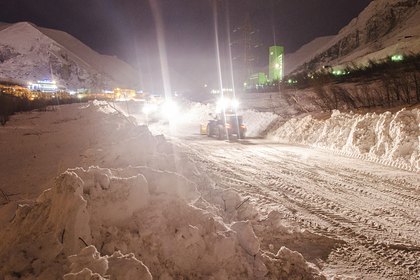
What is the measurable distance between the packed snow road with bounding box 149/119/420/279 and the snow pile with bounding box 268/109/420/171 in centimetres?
63

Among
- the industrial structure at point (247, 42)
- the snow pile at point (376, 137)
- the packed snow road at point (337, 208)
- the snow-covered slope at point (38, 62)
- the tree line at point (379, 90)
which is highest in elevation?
the snow-covered slope at point (38, 62)

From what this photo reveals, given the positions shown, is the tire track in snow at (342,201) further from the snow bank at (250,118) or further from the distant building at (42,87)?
the distant building at (42,87)

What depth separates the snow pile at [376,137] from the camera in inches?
277

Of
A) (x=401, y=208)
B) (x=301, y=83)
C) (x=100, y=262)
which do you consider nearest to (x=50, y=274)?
(x=100, y=262)

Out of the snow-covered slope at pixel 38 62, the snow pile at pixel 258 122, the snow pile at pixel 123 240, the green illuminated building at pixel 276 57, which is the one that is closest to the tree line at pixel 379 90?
the snow pile at pixel 258 122

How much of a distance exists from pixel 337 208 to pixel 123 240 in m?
4.07

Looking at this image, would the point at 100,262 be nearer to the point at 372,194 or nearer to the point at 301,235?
the point at 301,235

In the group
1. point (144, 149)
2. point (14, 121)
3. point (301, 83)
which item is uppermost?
point (301, 83)

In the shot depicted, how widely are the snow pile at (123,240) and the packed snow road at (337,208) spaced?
0.81 metres

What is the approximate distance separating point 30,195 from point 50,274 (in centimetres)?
452

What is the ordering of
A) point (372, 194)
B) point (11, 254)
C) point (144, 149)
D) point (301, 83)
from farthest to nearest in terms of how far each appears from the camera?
1. point (301, 83)
2. point (144, 149)
3. point (372, 194)
4. point (11, 254)

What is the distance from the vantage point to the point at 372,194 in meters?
5.20

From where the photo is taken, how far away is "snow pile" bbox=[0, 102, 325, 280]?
7.01ft

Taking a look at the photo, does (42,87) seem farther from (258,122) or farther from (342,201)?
(342,201)
